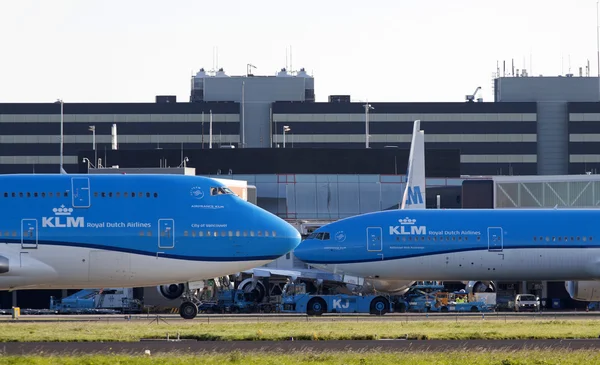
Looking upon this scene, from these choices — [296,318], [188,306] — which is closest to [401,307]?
[296,318]

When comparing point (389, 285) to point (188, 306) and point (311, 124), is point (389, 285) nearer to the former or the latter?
point (188, 306)

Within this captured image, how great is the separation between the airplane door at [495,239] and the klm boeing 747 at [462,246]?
2.2 inches

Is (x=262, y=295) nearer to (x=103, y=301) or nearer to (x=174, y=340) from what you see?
(x=103, y=301)

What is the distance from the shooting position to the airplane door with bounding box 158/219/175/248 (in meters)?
52.9

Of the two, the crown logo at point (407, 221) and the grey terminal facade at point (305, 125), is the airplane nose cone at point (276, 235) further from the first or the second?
the grey terminal facade at point (305, 125)

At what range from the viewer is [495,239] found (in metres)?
69.1

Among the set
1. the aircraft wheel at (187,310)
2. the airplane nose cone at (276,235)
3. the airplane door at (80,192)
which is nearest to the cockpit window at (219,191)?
the airplane nose cone at (276,235)

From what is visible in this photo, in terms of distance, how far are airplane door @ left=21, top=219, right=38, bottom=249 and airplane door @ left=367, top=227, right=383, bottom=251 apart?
22.1 m

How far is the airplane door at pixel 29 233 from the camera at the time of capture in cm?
5200

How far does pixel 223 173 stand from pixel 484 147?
52.7 metres

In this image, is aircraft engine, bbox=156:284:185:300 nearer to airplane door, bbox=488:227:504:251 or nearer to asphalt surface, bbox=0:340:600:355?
asphalt surface, bbox=0:340:600:355

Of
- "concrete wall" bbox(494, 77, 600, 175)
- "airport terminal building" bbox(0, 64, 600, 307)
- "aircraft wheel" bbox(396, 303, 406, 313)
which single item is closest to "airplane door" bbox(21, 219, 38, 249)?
"aircraft wheel" bbox(396, 303, 406, 313)

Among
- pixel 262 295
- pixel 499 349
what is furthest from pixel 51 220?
pixel 262 295

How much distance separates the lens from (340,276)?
73.0 m
